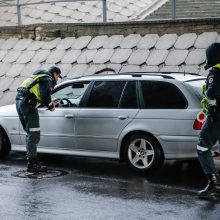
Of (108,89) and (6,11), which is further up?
(6,11)

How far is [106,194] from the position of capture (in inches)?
309

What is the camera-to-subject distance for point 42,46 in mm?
16922

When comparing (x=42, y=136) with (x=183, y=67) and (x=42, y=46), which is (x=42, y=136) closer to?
(x=183, y=67)

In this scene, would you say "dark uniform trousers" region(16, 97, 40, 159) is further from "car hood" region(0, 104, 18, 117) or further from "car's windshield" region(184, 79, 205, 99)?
"car's windshield" region(184, 79, 205, 99)

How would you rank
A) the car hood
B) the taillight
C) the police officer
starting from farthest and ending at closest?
the car hood → the taillight → the police officer

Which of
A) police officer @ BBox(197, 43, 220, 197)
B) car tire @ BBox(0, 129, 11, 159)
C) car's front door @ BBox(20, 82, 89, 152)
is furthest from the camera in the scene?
car tire @ BBox(0, 129, 11, 159)

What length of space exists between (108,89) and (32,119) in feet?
4.16

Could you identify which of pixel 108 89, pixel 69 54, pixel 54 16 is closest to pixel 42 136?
pixel 108 89

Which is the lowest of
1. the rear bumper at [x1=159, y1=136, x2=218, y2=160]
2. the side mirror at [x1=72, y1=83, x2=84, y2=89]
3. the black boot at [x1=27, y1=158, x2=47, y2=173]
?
the black boot at [x1=27, y1=158, x2=47, y2=173]

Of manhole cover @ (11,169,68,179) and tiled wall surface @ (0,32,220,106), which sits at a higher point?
tiled wall surface @ (0,32,220,106)

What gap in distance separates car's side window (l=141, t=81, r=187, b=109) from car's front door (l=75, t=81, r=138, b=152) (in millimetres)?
197

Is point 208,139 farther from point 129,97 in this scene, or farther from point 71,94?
point 71,94

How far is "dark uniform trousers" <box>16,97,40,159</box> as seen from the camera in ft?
31.6

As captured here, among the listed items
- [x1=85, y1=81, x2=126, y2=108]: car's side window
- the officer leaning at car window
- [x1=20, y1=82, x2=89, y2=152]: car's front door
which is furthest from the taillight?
the officer leaning at car window
